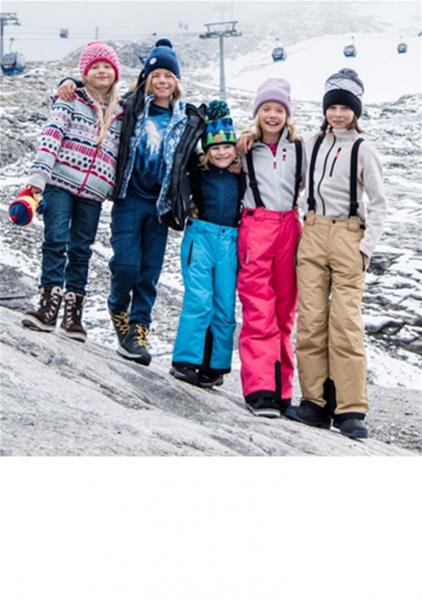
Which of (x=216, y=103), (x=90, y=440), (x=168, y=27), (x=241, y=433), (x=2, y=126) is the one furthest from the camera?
(x=2, y=126)

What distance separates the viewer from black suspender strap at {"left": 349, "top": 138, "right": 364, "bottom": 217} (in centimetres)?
397

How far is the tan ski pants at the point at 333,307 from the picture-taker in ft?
13.1

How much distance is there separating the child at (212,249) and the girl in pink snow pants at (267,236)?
0.08m

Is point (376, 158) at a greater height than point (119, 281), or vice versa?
point (376, 158)

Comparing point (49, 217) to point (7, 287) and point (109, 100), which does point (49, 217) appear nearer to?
point (109, 100)

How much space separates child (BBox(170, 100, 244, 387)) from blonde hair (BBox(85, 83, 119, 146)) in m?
0.53

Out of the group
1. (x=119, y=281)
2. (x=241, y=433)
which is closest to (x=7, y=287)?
(x=119, y=281)

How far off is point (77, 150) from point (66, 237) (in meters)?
0.47

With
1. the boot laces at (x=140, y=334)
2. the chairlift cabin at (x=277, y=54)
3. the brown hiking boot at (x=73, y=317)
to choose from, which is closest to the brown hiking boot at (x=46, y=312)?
the brown hiking boot at (x=73, y=317)

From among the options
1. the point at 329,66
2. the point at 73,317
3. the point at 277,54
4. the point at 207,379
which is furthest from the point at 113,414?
the point at 329,66

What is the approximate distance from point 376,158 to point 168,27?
3.66m

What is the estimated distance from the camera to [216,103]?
13.7 ft

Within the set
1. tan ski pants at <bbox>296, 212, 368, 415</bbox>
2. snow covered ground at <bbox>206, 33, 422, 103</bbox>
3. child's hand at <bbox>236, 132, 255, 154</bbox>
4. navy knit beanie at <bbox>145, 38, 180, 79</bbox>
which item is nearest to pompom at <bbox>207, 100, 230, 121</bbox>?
child's hand at <bbox>236, 132, 255, 154</bbox>

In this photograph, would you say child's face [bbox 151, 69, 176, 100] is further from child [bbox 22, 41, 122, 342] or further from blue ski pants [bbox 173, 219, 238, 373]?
blue ski pants [bbox 173, 219, 238, 373]
